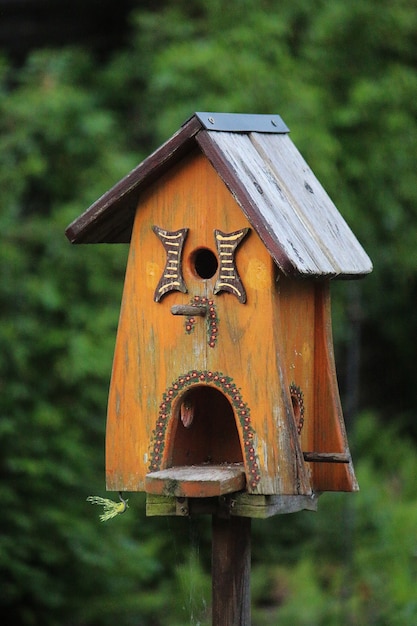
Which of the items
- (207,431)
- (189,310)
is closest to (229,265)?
(189,310)

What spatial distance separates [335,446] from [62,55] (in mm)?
5067

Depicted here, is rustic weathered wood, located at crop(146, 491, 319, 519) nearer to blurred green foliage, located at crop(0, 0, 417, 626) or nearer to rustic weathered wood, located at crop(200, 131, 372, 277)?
rustic weathered wood, located at crop(200, 131, 372, 277)

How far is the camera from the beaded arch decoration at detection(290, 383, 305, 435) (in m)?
3.88

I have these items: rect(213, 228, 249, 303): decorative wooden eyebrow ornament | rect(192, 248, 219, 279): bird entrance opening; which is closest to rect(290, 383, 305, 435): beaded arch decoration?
rect(213, 228, 249, 303): decorative wooden eyebrow ornament

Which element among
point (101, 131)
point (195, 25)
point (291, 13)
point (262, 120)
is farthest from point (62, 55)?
point (262, 120)

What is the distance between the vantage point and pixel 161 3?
983 cm

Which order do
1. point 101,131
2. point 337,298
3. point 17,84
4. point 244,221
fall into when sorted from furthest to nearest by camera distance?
point 337,298 < point 17,84 < point 101,131 < point 244,221

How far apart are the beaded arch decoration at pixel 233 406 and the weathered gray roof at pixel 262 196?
0.44m

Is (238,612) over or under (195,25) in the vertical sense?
under

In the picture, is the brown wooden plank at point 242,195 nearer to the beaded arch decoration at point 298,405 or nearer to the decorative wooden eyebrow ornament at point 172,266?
the decorative wooden eyebrow ornament at point 172,266

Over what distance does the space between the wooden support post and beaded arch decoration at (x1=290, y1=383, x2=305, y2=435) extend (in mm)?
374

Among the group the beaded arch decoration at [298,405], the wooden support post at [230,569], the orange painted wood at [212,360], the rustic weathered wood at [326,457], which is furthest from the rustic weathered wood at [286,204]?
the wooden support post at [230,569]

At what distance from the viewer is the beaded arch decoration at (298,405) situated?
3879mm

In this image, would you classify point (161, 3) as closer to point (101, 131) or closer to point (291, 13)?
point (291, 13)
